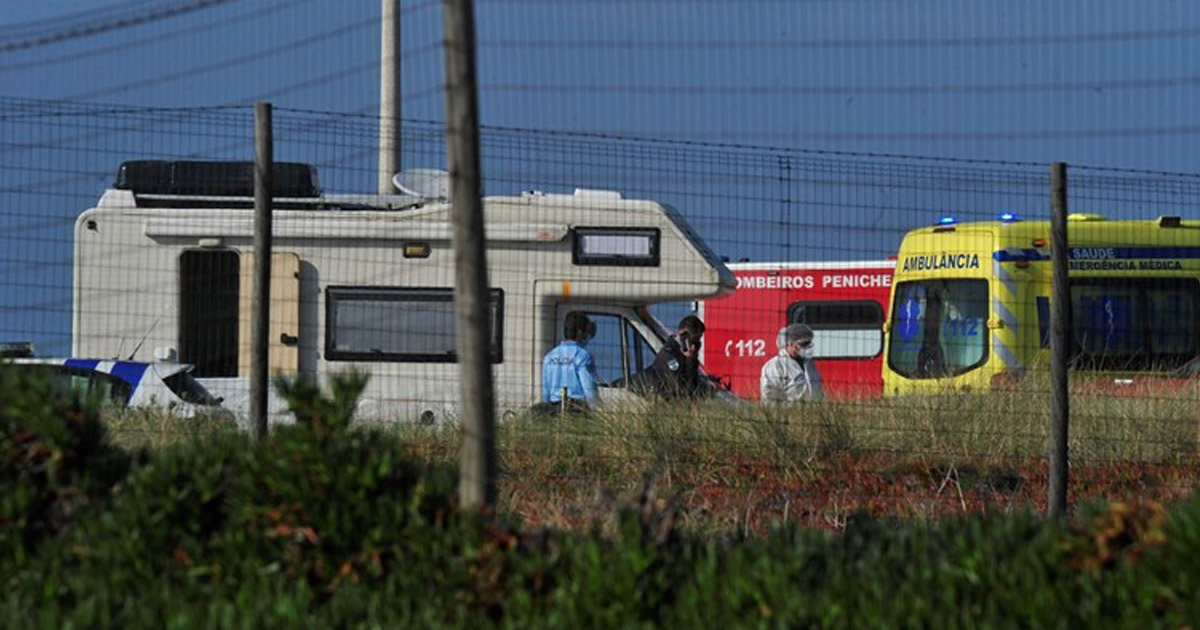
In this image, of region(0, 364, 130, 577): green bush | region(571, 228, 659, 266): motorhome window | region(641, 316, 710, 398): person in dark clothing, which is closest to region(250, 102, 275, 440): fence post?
region(0, 364, 130, 577): green bush

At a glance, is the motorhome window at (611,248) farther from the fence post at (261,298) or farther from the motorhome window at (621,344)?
the fence post at (261,298)

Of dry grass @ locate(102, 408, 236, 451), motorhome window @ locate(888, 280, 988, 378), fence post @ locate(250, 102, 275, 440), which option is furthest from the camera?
motorhome window @ locate(888, 280, 988, 378)

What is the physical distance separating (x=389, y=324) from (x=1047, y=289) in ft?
24.0

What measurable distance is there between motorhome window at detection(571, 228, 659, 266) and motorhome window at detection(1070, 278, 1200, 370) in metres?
5.27

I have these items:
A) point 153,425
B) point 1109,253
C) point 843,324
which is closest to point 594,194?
point 153,425

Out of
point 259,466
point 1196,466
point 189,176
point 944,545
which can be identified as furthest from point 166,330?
point 944,545

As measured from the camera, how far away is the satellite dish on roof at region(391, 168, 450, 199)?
1656 centimetres

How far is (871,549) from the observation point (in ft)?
18.4

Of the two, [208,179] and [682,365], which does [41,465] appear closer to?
[682,365]

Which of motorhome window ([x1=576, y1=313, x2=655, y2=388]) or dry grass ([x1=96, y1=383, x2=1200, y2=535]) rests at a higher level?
motorhome window ([x1=576, y1=313, x2=655, y2=388])

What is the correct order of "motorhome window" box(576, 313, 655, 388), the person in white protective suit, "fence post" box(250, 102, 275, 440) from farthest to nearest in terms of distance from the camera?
"motorhome window" box(576, 313, 655, 388) < the person in white protective suit < "fence post" box(250, 102, 275, 440)

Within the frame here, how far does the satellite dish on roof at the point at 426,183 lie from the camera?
16562 millimetres

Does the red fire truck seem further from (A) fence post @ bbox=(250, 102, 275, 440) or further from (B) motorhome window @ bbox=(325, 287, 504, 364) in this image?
(A) fence post @ bbox=(250, 102, 275, 440)

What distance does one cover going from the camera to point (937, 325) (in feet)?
65.8
